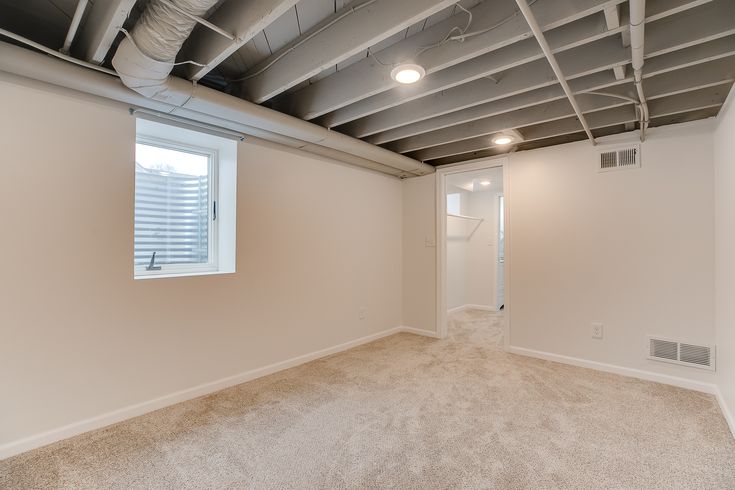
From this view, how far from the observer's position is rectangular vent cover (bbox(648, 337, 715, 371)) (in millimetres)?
2676

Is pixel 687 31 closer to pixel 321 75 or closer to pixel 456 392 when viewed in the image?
pixel 321 75

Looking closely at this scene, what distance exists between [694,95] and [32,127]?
4.20 m

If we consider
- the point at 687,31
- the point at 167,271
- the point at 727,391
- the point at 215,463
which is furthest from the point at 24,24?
the point at 727,391

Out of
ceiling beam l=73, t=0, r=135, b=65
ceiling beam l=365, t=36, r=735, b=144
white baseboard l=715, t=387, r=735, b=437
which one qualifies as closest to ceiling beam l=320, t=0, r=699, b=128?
ceiling beam l=365, t=36, r=735, b=144

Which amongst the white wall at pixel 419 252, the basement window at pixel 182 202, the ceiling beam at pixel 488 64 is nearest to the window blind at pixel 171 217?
the basement window at pixel 182 202

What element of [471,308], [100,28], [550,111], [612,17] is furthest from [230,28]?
[471,308]

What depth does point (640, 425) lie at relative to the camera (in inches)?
86.3

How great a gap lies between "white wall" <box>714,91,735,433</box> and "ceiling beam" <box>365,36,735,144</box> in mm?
486

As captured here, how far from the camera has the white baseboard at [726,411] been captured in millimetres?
2094

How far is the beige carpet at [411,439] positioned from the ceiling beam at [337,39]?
2.11m

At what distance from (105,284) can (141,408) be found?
33.2 inches

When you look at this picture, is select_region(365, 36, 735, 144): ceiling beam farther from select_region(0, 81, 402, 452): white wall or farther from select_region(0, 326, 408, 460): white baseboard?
select_region(0, 326, 408, 460): white baseboard

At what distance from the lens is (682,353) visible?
2.77 meters

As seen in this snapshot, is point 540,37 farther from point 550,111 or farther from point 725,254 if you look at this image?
point 725,254
